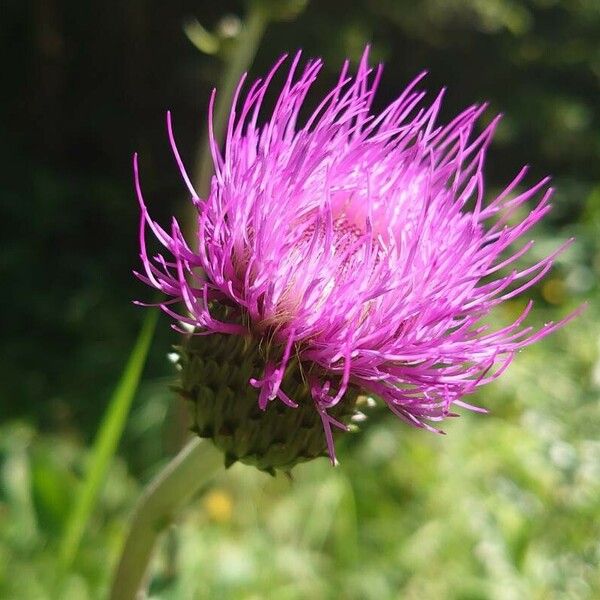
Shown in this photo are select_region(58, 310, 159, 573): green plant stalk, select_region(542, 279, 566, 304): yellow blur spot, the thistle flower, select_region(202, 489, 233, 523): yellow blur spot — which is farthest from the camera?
select_region(542, 279, 566, 304): yellow blur spot

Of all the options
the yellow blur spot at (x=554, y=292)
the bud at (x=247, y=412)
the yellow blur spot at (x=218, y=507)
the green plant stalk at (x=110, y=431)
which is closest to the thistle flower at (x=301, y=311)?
the bud at (x=247, y=412)

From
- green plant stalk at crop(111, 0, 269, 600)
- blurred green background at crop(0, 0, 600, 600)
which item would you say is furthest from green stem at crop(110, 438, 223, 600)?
blurred green background at crop(0, 0, 600, 600)

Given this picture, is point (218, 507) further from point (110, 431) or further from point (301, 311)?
point (301, 311)

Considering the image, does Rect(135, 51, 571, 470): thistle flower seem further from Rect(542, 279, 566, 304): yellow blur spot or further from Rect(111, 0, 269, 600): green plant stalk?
Rect(542, 279, 566, 304): yellow blur spot

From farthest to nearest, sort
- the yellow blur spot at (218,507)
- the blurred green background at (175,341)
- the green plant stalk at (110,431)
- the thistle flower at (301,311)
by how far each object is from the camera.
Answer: the yellow blur spot at (218,507) → the blurred green background at (175,341) → the green plant stalk at (110,431) → the thistle flower at (301,311)

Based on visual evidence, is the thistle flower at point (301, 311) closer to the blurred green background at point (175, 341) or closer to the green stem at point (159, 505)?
the green stem at point (159, 505)

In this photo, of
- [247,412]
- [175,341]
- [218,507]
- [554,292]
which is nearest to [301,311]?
[247,412]

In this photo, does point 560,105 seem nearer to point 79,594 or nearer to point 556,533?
point 556,533
